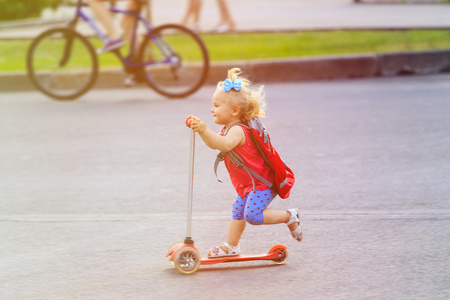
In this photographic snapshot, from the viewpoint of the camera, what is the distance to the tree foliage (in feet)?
59.9

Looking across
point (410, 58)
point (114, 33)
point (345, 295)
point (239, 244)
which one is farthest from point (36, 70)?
point (345, 295)

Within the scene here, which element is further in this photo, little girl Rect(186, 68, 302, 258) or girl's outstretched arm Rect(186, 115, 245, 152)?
little girl Rect(186, 68, 302, 258)

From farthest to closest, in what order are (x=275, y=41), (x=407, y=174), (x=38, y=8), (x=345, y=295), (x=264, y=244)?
1. (x=38, y=8)
2. (x=275, y=41)
3. (x=407, y=174)
4. (x=264, y=244)
5. (x=345, y=295)

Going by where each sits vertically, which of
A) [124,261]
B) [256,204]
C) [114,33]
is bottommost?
[124,261]

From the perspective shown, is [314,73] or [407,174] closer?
[407,174]

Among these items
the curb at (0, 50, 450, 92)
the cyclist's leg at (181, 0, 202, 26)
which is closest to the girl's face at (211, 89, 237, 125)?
the curb at (0, 50, 450, 92)

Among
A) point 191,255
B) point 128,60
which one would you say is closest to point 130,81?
point 128,60

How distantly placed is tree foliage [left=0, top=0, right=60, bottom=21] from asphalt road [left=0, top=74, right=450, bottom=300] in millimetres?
10114

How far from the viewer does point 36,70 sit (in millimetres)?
9250

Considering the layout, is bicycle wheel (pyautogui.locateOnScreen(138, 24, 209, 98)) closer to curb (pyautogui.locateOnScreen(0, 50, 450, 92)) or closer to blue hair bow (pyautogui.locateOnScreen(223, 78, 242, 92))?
curb (pyautogui.locateOnScreen(0, 50, 450, 92))

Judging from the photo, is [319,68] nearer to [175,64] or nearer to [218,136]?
[175,64]

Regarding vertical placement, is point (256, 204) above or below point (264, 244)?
above

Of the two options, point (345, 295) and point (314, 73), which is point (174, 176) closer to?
point (345, 295)

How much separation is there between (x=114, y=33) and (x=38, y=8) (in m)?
10.5
